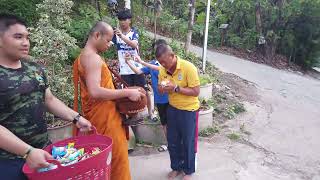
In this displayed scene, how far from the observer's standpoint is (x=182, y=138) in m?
4.45

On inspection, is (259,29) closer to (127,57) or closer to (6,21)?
(127,57)

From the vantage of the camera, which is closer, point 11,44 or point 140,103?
point 11,44

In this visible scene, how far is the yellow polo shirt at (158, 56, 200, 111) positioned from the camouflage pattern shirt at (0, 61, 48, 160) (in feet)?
6.05

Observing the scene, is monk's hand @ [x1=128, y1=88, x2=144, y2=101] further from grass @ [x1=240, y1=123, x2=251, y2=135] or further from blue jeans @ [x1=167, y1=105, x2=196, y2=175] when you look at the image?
grass @ [x1=240, y1=123, x2=251, y2=135]

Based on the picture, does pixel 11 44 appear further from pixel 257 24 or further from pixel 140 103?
pixel 257 24

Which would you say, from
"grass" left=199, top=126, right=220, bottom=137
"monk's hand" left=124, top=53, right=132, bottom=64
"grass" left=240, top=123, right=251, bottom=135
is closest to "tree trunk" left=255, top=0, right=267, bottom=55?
"grass" left=240, top=123, right=251, bottom=135

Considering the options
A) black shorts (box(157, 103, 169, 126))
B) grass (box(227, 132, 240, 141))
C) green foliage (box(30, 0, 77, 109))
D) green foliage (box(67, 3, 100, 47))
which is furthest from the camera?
green foliage (box(67, 3, 100, 47))

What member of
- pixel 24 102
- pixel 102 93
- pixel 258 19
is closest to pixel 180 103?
pixel 102 93

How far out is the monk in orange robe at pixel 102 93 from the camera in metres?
3.09

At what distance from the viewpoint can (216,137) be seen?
6238 mm

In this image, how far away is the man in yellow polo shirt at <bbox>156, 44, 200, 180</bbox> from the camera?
4.09 m

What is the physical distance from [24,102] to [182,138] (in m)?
2.36

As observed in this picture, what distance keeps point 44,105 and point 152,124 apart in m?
3.21

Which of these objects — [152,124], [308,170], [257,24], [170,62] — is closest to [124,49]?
[152,124]
